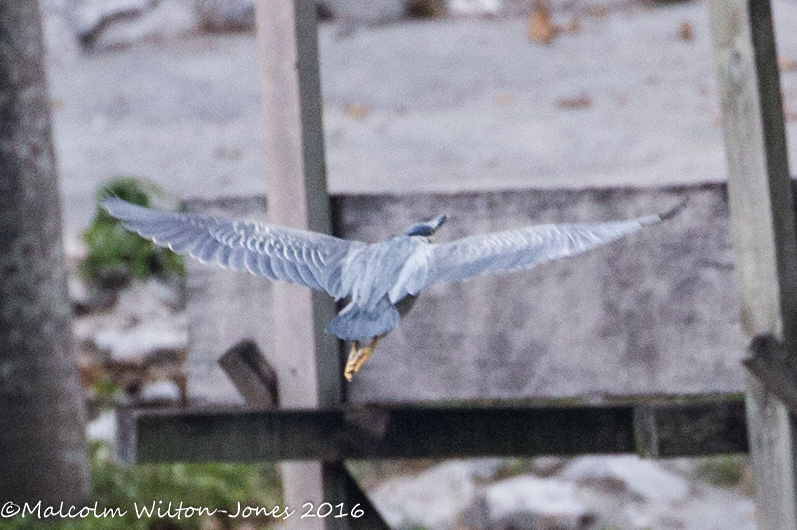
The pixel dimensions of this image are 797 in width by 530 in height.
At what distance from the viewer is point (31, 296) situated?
3.77 m

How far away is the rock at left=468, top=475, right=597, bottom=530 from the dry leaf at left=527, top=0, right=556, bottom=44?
620 centimetres

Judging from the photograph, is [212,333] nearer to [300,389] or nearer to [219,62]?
[300,389]

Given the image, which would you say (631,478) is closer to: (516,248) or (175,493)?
(175,493)

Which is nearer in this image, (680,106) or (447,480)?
(447,480)

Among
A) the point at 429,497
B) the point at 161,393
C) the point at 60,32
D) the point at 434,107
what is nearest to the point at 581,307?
the point at 429,497

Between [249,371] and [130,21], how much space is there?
9311 millimetres

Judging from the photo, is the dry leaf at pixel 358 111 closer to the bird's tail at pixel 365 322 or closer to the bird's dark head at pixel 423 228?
the bird's dark head at pixel 423 228

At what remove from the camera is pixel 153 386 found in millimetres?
4910

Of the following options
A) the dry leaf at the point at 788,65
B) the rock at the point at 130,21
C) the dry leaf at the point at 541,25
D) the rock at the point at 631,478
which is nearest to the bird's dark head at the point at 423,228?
the rock at the point at 631,478

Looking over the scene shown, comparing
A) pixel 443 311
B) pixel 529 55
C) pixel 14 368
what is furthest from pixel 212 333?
pixel 529 55

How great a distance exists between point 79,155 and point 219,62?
2049 mm

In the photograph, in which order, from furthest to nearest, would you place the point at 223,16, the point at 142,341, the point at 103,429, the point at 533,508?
the point at 223,16
the point at 142,341
the point at 103,429
the point at 533,508

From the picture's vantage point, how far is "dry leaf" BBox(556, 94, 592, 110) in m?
8.30

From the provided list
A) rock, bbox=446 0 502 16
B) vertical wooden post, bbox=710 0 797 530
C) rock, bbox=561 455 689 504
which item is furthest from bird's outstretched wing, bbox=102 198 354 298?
rock, bbox=446 0 502 16
